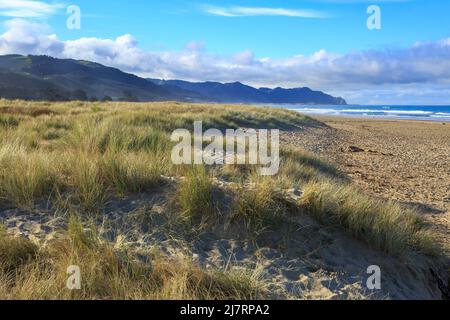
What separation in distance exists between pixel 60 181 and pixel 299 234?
115 inches

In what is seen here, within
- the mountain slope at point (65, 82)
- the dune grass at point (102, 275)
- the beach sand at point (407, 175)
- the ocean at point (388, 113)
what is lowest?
the beach sand at point (407, 175)

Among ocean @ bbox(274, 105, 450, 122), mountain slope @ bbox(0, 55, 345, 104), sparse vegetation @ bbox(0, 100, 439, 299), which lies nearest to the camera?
sparse vegetation @ bbox(0, 100, 439, 299)

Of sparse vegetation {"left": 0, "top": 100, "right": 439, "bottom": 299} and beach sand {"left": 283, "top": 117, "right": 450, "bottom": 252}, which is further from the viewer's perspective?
beach sand {"left": 283, "top": 117, "right": 450, "bottom": 252}

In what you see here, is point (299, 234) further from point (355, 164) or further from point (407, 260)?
point (355, 164)

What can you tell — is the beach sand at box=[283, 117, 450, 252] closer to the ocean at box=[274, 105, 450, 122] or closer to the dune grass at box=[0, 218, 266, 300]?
the dune grass at box=[0, 218, 266, 300]

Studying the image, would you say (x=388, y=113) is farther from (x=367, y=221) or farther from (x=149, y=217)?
(x=149, y=217)

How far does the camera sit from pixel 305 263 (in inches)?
168

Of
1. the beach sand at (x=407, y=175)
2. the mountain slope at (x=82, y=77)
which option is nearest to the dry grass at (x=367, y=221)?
the beach sand at (x=407, y=175)

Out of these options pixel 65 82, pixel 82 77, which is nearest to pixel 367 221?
pixel 65 82

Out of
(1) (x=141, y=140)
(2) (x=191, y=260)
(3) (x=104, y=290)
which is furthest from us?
(1) (x=141, y=140)

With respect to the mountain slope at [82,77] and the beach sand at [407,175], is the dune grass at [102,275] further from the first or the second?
the mountain slope at [82,77]

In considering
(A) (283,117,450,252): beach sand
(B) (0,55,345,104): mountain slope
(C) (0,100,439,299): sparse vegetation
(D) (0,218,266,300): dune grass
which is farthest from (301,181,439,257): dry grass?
(B) (0,55,345,104): mountain slope

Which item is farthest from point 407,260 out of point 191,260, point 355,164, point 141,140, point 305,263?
point 355,164

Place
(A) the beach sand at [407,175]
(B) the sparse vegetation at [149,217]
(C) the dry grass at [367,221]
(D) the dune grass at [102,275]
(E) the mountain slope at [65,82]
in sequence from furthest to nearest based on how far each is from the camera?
(E) the mountain slope at [65,82] → (A) the beach sand at [407,175] → (C) the dry grass at [367,221] → (B) the sparse vegetation at [149,217] → (D) the dune grass at [102,275]
